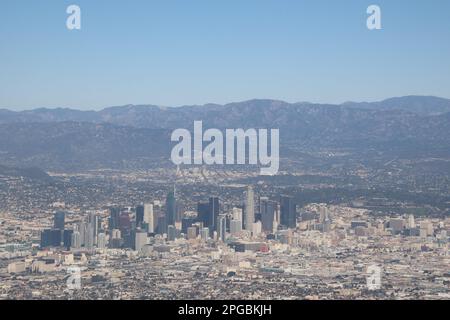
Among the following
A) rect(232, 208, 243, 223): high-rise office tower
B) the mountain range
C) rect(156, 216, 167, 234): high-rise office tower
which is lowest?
rect(156, 216, 167, 234): high-rise office tower

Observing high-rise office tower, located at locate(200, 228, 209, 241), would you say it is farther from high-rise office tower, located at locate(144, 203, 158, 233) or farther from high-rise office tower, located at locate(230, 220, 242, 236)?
high-rise office tower, located at locate(144, 203, 158, 233)

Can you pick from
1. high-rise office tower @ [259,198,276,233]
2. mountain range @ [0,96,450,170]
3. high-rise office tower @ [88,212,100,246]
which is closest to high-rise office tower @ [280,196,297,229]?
high-rise office tower @ [259,198,276,233]

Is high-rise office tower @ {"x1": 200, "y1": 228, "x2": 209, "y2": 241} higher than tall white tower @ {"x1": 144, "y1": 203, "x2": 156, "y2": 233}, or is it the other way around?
tall white tower @ {"x1": 144, "y1": 203, "x2": 156, "y2": 233}

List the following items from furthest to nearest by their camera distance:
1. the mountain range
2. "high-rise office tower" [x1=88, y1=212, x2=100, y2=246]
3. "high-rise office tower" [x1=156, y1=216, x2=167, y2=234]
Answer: the mountain range
"high-rise office tower" [x1=156, y1=216, x2=167, y2=234]
"high-rise office tower" [x1=88, y1=212, x2=100, y2=246]

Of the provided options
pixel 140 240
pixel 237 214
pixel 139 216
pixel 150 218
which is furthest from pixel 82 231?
pixel 237 214

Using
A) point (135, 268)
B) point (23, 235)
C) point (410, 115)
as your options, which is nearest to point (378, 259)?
point (135, 268)

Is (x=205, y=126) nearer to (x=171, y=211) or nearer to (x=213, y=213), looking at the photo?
(x=171, y=211)

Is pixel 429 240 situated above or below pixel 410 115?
below

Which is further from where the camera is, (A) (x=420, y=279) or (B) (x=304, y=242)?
(B) (x=304, y=242)

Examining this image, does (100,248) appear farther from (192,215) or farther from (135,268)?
(192,215)
